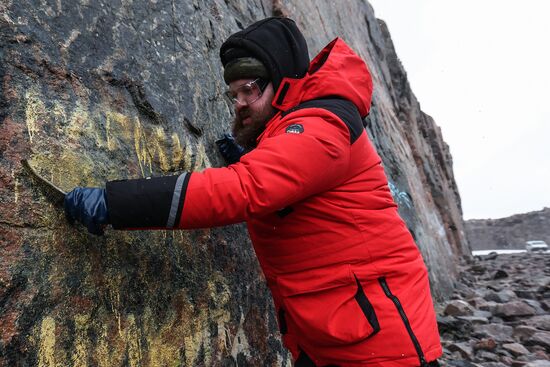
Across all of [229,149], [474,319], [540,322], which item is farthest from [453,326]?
[229,149]

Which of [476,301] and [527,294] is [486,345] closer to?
[476,301]

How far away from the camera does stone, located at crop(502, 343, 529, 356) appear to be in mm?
5152

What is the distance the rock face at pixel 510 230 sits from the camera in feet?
95.4

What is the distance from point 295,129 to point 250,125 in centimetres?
66

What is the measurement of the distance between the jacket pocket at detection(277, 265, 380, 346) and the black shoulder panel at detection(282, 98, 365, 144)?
0.62m

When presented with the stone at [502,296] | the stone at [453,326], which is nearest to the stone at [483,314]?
the stone at [453,326]

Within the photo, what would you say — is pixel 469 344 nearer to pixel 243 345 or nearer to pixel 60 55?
pixel 243 345

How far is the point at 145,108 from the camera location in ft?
8.39

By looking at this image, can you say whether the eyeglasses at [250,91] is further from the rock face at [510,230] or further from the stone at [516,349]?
→ the rock face at [510,230]

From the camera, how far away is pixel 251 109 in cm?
240

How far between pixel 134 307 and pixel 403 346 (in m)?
1.22

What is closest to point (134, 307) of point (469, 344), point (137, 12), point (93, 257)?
point (93, 257)

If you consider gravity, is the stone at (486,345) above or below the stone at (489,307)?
above

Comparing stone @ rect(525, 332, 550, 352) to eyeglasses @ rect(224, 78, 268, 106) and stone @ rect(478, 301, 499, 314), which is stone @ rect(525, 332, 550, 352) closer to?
stone @ rect(478, 301, 499, 314)
